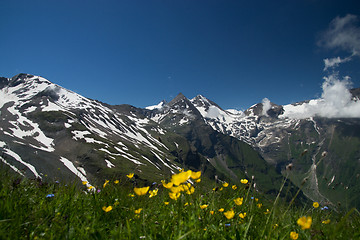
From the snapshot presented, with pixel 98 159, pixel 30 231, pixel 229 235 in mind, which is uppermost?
pixel 98 159

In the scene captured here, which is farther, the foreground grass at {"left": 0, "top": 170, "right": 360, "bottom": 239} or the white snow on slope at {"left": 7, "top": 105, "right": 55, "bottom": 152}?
the white snow on slope at {"left": 7, "top": 105, "right": 55, "bottom": 152}

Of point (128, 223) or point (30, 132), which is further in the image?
point (30, 132)

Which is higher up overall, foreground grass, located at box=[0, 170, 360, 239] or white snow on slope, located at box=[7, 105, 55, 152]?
white snow on slope, located at box=[7, 105, 55, 152]

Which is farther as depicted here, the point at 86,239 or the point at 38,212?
the point at 38,212

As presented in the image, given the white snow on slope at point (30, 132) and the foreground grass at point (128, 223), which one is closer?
the foreground grass at point (128, 223)

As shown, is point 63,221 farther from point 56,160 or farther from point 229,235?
point 56,160

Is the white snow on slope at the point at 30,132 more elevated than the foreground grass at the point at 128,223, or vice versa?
the white snow on slope at the point at 30,132

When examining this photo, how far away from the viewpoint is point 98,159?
123438 mm

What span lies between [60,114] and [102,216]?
20921 centimetres

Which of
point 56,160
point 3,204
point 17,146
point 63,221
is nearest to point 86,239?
point 63,221

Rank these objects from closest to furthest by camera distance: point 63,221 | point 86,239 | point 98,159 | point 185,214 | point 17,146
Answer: point 86,239 < point 63,221 < point 185,214 < point 17,146 < point 98,159

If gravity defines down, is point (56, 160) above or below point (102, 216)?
above

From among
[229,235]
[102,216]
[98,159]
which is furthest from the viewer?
[98,159]

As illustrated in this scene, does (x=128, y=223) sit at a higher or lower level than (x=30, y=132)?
lower
